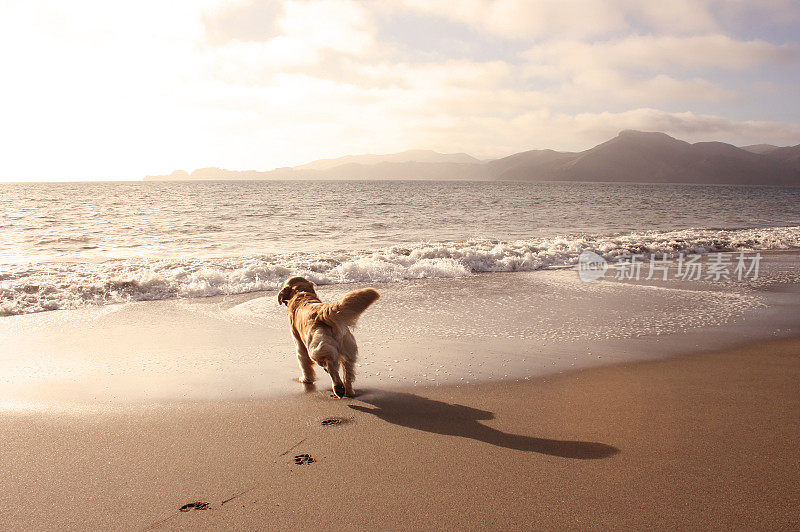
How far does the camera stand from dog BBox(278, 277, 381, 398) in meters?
4.16

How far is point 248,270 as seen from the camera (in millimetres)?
10055

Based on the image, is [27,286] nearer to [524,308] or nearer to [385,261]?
[385,261]

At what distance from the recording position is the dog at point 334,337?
4156mm

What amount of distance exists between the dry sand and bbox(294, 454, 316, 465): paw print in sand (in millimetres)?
35

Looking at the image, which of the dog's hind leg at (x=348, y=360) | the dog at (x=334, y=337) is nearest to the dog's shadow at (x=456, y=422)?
the dog's hind leg at (x=348, y=360)

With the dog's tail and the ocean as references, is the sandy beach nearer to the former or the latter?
the dog's tail

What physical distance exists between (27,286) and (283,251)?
701 centimetres

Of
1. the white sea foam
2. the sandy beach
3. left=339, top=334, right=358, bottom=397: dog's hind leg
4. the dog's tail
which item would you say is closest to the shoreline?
the sandy beach

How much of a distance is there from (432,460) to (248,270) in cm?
773

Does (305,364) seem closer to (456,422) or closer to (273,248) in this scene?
(456,422)

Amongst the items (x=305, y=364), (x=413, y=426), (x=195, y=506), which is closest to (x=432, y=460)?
(x=413, y=426)

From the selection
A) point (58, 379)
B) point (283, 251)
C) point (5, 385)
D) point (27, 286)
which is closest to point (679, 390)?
point (58, 379)

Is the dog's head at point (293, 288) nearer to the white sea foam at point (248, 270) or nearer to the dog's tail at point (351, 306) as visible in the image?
the dog's tail at point (351, 306)

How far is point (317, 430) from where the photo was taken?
3.73 m
